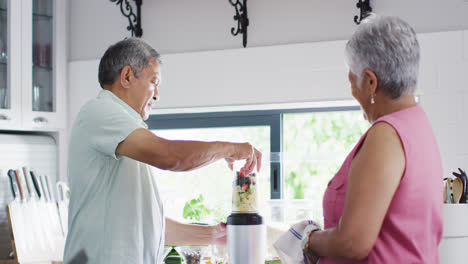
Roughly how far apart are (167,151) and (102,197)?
9.5 inches

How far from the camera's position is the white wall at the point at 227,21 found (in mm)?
2221

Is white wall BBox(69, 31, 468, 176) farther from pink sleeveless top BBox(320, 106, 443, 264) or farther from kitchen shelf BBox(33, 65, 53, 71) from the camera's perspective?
pink sleeveless top BBox(320, 106, 443, 264)

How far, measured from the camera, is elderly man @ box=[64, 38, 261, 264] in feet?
4.32

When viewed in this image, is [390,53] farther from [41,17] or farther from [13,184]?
[41,17]

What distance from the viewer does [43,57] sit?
2.67 metres

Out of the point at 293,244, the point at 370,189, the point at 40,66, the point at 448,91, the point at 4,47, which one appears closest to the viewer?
the point at 370,189

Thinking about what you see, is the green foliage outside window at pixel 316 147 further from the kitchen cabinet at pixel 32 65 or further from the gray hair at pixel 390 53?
the gray hair at pixel 390 53

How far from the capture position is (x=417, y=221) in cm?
102

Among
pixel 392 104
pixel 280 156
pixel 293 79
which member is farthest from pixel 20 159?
Answer: pixel 392 104

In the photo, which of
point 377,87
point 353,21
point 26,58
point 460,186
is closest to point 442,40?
point 353,21

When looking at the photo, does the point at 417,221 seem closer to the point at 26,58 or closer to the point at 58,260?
the point at 58,260

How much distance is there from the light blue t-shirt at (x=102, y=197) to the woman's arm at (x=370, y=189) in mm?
600

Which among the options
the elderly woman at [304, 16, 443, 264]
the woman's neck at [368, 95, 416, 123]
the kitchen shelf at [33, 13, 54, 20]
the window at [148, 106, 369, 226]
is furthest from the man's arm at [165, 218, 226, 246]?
the kitchen shelf at [33, 13, 54, 20]

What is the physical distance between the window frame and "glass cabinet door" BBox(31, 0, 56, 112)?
498 mm
